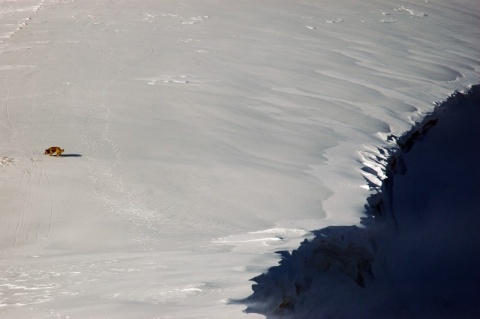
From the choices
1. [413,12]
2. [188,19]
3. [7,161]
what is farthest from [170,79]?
[413,12]

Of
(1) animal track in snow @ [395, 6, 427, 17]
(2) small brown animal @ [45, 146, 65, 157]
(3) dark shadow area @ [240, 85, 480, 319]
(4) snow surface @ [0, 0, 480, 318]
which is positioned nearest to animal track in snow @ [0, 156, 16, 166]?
(4) snow surface @ [0, 0, 480, 318]

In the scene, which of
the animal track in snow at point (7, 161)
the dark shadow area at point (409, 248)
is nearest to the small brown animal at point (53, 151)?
the animal track in snow at point (7, 161)

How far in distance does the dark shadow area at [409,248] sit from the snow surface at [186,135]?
0.45 feet

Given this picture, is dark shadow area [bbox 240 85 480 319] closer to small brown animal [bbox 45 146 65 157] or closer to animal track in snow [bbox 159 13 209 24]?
small brown animal [bbox 45 146 65 157]

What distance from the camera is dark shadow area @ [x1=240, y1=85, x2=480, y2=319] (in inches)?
177

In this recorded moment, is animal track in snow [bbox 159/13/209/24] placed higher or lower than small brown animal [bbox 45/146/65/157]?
higher

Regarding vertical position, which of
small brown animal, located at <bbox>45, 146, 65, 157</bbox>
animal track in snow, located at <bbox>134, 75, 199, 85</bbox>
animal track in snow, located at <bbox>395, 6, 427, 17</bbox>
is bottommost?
small brown animal, located at <bbox>45, 146, 65, 157</bbox>

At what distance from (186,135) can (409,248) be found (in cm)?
212

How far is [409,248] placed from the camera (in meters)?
6.12

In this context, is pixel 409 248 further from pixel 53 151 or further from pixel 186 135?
pixel 53 151

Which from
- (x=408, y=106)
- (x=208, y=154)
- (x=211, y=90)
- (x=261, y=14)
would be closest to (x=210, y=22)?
(x=261, y=14)

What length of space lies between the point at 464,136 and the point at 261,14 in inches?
171

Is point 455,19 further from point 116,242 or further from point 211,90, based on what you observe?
point 116,242

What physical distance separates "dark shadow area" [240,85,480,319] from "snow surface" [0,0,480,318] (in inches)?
5.4
